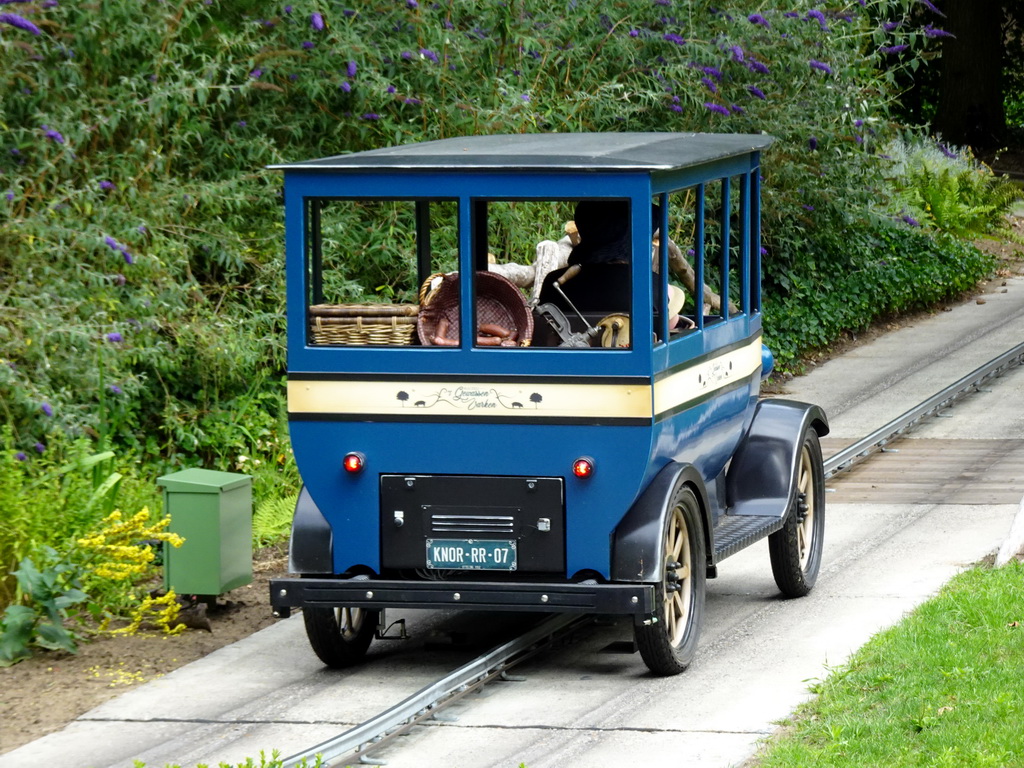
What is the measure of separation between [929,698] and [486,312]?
2596mm

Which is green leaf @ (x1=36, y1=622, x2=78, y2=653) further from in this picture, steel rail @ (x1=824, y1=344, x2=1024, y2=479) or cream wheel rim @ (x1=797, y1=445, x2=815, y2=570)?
steel rail @ (x1=824, y1=344, x2=1024, y2=479)

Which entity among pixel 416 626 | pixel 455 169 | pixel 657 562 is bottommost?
pixel 416 626

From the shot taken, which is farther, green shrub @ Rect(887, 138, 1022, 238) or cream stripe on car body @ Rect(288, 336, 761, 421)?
green shrub @ Rect(887, 138, 1022, 238)

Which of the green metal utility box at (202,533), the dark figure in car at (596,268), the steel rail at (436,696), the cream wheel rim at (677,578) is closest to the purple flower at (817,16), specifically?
the dark figure in car at (596,268)

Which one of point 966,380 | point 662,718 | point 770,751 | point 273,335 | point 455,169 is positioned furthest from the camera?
point 966,380

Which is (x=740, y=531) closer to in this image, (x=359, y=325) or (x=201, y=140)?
(x=359, y=325)

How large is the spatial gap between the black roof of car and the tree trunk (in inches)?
1011

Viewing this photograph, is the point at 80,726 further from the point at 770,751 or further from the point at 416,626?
the point at 770,751

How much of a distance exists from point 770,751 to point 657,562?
1.19 meters

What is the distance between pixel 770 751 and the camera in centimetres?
638

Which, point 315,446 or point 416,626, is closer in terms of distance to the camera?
point 315,446

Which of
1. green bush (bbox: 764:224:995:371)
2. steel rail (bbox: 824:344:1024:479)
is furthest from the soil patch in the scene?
green bush (bbox: 764:224:995:371)

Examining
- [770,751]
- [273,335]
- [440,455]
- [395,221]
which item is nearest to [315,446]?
[440,455]

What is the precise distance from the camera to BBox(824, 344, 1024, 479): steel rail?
13.0 metres
